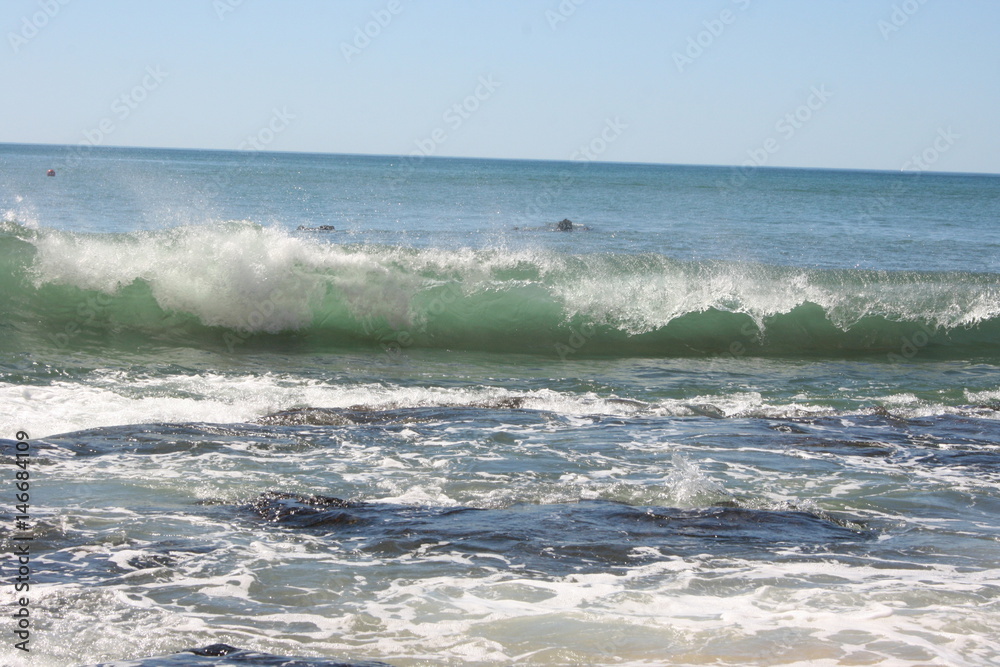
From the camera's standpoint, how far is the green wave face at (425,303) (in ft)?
52.3

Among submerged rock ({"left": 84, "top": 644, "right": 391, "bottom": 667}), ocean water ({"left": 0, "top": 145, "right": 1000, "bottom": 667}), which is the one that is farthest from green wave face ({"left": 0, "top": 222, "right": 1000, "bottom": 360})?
submerged rock ({"left": 84, "top": 644, "right": 391, "bottom": 667})

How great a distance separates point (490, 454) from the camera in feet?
28.2

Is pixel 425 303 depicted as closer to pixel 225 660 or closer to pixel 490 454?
pixel 490 454

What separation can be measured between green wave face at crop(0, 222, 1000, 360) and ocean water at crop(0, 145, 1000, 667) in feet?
0.22

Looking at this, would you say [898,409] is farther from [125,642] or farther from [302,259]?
[302,259]

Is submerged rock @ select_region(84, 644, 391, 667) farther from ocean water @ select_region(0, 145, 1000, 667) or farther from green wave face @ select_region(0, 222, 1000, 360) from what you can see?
green wave face @ select_region(0, 222, 1000, 360)

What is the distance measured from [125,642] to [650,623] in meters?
2.72

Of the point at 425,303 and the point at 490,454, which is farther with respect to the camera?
the point at 425,303

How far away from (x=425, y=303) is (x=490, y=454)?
8.54m

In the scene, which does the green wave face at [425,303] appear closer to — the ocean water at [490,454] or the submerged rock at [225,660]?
the ocean water at [490,454]

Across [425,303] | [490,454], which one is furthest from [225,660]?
[425,303]

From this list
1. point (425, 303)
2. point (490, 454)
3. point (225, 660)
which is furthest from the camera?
point (425, 303)

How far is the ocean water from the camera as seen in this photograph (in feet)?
17.0

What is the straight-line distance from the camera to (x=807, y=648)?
4.88 metres
